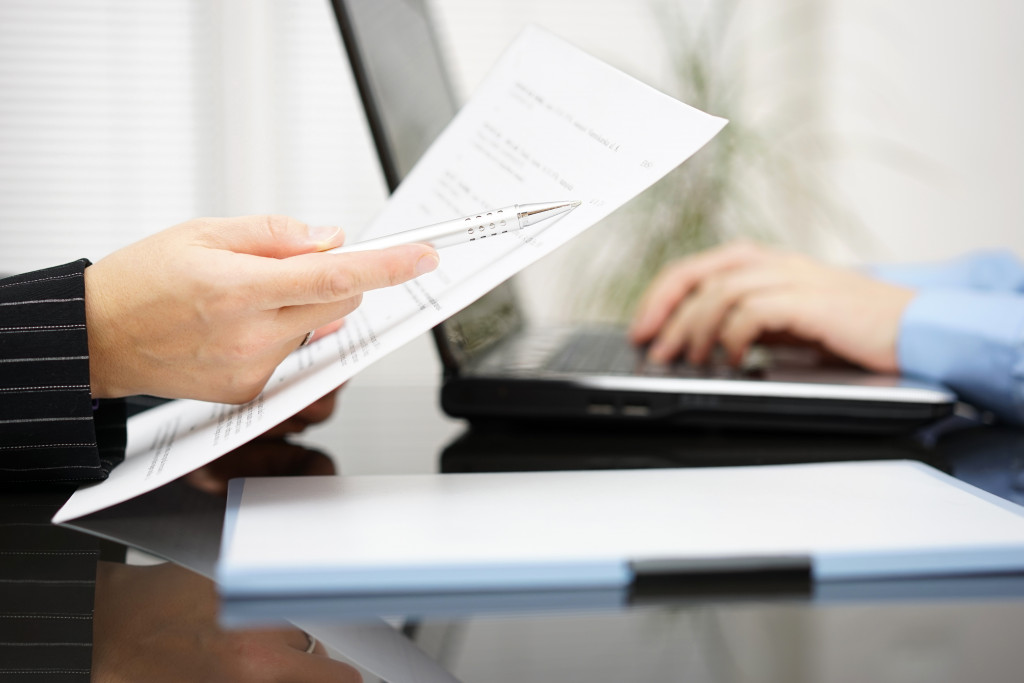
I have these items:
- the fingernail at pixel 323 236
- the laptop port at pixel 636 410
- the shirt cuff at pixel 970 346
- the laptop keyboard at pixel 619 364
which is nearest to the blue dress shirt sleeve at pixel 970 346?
the shirt cuff at pixel 970 346

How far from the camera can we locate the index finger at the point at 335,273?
342 millimetres

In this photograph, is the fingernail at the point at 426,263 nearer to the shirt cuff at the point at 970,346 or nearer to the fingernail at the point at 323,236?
the fingernail at the point at 323,236

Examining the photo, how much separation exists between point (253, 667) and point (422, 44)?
0.71m

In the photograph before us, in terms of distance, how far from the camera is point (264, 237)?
38 cm

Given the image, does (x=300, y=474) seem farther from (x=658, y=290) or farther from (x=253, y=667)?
(x=658, y=290)

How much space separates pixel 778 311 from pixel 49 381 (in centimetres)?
58

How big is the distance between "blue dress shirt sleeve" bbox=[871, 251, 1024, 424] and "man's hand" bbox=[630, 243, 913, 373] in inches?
0.8

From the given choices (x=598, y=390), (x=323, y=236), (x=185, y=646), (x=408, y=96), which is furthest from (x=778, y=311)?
(x=185, y=646)

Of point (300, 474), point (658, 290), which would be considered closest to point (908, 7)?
point (658, 290)

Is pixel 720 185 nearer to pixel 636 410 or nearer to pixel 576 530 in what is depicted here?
pixel 636 410

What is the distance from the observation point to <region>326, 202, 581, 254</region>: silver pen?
1.17 feet

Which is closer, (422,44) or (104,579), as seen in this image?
(104,579)

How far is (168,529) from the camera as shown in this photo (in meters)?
0.35

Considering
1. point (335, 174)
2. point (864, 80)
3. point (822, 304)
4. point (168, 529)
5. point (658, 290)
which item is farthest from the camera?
point (335, 174)
